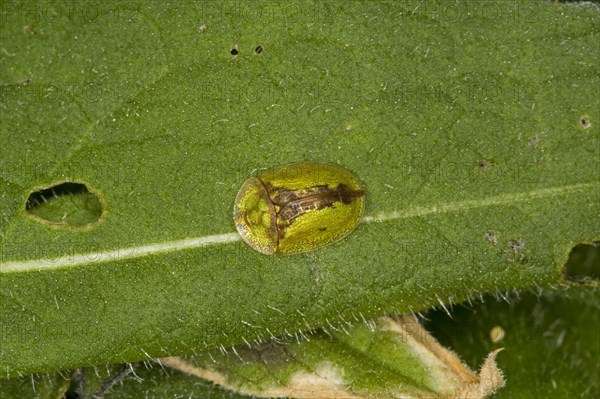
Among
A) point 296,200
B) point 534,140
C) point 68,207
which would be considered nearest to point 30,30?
point 68,207

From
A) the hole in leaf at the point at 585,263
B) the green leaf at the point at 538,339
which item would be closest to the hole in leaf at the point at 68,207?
the green leaf at the point at 538,339

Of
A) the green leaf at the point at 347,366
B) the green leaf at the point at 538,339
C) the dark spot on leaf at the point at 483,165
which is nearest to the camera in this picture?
the dark spot on leaf at the point at 483,165

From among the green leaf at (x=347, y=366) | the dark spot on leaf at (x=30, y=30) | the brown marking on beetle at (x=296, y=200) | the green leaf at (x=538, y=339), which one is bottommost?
the green leaf at (x=538, y=339)

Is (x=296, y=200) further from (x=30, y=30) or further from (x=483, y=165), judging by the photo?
(x=30, y=30)

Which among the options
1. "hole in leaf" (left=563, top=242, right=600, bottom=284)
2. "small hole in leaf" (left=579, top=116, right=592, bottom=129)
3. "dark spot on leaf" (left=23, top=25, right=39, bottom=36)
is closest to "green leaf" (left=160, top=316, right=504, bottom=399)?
"hole in leaf" (left=563, top=242, right=600, bottom=284)

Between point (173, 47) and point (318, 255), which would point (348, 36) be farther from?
point (318, 255)

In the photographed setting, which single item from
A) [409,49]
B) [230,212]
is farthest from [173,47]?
[409,49]

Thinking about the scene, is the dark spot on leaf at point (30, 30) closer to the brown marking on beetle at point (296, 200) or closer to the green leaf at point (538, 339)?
the brown marking on beetle at point (296, 200)
